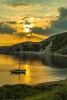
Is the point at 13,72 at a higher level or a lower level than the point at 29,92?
lower

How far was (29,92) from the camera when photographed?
34.5 meters

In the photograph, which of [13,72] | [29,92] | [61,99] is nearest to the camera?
[61,99]

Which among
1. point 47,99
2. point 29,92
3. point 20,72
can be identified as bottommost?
point 20,72

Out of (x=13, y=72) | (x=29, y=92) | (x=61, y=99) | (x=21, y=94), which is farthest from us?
(x=13, y=72)

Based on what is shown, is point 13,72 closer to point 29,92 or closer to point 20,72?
point 20,72

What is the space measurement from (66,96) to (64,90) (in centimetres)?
59

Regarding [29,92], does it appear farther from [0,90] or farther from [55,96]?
[55,96]

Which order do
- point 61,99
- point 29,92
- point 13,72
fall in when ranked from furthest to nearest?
point 13,72 < point 29,92 < point 61,99

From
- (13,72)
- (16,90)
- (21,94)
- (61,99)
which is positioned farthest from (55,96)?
(13,72)

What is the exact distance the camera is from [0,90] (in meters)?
32.5

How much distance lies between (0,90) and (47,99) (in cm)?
1867

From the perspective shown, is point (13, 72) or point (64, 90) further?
point (13, 72)

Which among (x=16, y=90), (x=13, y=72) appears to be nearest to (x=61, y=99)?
(x=16, y=90)

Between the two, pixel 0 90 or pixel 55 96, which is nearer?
pixel 55 96
